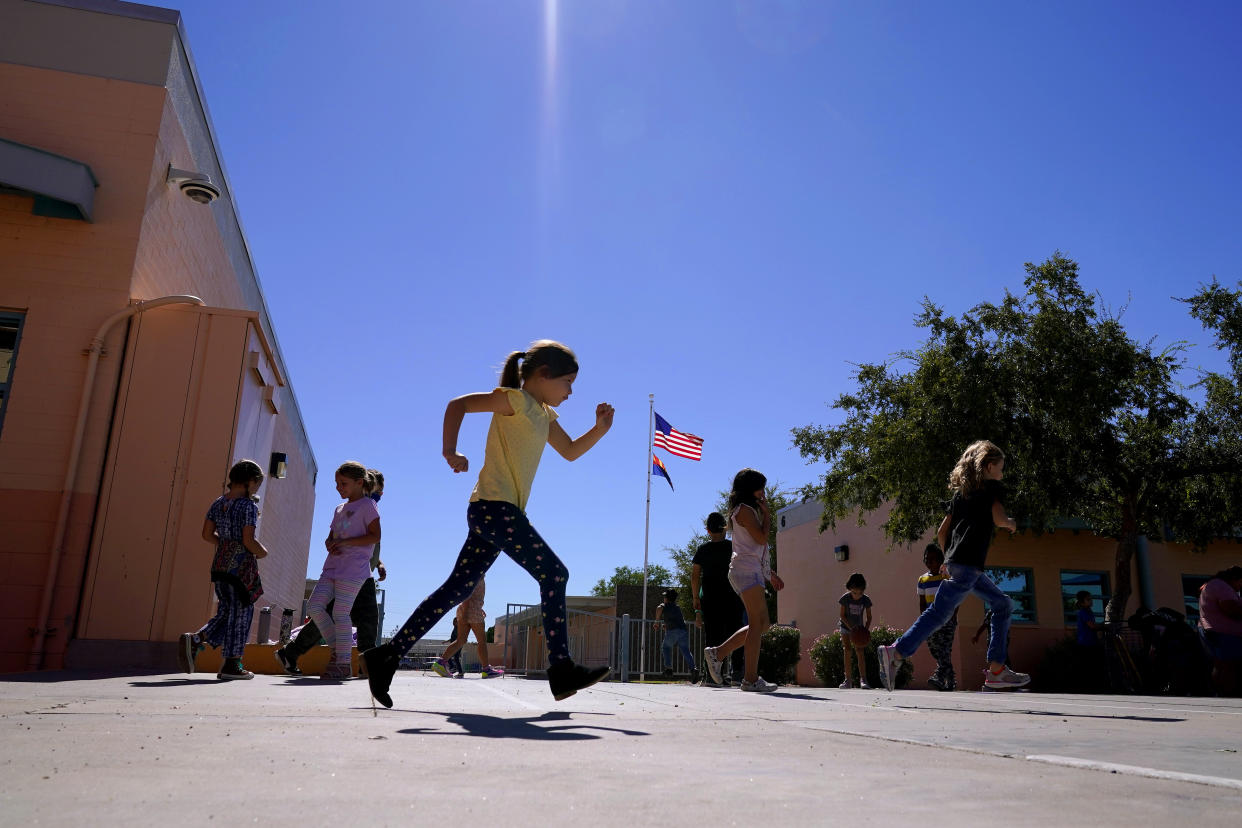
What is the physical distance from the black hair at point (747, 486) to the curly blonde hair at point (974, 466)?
5.31ft

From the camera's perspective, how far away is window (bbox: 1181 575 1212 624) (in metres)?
19.8

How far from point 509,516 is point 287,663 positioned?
5379 mm

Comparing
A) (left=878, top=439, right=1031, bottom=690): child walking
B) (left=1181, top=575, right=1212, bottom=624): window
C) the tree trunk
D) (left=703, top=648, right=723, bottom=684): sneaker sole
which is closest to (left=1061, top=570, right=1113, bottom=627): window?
(left=1181, top=575, right=1212, bottom=624): window

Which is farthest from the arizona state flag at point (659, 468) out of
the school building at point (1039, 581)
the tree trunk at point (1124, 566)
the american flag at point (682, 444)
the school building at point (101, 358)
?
the school building at point (101, 358)

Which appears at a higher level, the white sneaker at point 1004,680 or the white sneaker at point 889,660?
the white sneaker at point 889,660

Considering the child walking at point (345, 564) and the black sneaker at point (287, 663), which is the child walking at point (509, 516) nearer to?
the child walking at point (345, 564)

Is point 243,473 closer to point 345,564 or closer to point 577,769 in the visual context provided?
point 345,564

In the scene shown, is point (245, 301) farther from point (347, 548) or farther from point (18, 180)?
point (347, 548)

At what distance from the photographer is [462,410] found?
161 inches

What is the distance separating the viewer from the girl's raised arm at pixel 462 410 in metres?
4.05

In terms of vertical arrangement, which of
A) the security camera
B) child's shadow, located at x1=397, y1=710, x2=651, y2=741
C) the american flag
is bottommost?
child's shadow, located at x1=397, y1=710, x2=651, y2=741

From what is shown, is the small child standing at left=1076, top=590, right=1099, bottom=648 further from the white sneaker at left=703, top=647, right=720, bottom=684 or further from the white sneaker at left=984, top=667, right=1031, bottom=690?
the white sneaker at left=984, top=667, right=1031, bottom=690

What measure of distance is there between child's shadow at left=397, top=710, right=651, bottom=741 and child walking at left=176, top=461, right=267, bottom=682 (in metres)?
3.76

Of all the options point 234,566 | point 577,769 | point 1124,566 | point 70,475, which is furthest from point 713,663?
point 1124,566
